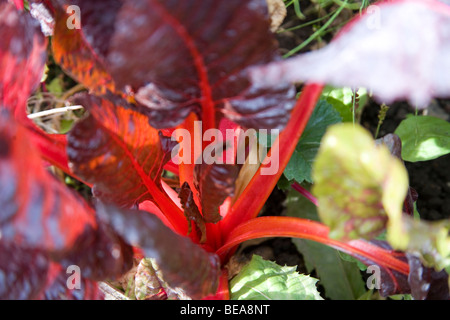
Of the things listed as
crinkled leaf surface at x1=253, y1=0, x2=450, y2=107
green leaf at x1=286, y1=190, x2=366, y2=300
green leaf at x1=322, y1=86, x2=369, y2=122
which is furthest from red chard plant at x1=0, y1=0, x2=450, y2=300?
green leaf at x1=286, y1=190, x2=366, y2=300

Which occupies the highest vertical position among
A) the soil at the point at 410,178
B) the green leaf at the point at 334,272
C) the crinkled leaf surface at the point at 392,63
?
the crinkled leaf surface at the point at 392,63

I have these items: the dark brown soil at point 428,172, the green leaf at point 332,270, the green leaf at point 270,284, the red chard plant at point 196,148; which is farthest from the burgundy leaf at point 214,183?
the dark brown soil at point 428,172

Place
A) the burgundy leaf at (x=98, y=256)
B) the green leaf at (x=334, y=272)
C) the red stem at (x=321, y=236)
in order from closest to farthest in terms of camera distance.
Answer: the burgundy leaf at (x=98, y=256), the red stem at (x=321, y=236), the green leaf at (x=334, y=272)

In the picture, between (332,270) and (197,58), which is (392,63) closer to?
(197,58)

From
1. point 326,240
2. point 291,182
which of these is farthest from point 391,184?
point 291,182

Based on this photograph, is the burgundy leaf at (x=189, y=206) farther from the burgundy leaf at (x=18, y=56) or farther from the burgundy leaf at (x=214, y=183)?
the burgundy leaf at (x=18, y=56)
